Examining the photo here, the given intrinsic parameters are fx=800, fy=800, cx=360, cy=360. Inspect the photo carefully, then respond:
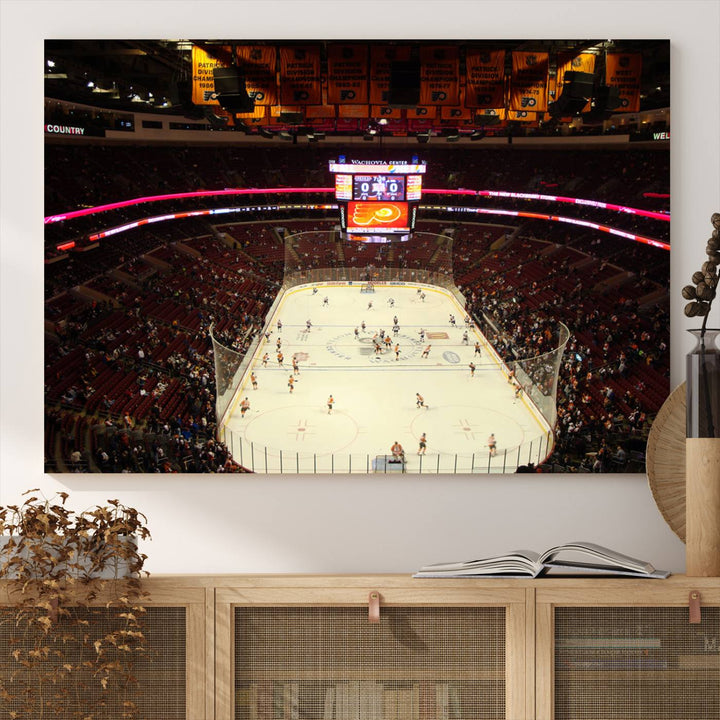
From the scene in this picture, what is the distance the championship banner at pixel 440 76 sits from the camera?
233cm

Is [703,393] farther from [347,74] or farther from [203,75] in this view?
[203,75]

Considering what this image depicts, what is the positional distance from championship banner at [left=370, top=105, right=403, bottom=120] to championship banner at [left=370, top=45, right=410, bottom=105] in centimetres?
1

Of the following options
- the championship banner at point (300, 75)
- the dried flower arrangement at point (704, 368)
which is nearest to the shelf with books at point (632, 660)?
the dried flower arrangement at point (704, 368)

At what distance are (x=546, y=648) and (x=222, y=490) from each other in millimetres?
999

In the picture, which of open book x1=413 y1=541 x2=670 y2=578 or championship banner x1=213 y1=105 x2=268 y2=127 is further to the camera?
championship banner x1=213 y1=105 x2=268 y2=127

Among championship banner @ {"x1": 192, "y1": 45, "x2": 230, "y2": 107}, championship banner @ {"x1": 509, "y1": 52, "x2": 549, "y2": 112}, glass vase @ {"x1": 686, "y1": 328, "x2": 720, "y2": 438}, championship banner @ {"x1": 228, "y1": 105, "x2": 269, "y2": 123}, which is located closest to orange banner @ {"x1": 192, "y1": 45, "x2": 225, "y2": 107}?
championship banner @ {"x1": 192, "y1": 45, "x2": 230, "y2": 107}

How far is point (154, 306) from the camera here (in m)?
2.33

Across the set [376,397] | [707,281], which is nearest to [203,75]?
[376,397]

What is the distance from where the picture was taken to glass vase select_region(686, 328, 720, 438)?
2029mm

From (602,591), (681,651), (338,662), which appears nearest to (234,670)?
(338,662)

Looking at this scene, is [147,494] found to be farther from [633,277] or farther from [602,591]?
[633,277]

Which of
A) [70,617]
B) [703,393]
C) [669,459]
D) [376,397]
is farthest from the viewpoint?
[376,397]

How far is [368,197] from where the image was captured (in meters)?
Result: 2.33

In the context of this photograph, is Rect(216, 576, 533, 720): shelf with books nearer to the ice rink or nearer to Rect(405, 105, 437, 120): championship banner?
the ice rink
